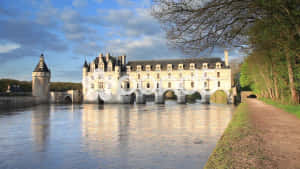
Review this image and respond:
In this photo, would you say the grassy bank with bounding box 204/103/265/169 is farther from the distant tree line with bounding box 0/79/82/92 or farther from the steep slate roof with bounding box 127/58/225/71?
the distant tree line with bounding box 0/79/82/92

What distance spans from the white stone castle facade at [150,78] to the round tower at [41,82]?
12.1 m

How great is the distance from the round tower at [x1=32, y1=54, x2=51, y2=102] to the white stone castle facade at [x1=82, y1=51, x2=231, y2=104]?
12077 millimetres

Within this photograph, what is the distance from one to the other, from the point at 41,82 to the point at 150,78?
31177mm

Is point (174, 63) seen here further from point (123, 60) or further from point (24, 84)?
point (24, 84)

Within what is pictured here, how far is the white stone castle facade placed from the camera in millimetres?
50281

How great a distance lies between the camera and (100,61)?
195ft

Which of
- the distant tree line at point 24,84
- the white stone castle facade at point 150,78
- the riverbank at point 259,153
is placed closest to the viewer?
the riverbank at point 259,153

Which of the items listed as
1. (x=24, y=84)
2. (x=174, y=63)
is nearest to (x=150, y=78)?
(x=174, y=63)

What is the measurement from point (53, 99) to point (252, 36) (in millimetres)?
61362

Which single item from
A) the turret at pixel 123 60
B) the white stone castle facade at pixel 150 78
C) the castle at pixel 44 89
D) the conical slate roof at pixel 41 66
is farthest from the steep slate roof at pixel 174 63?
the conical slate roof at pixel 41 66

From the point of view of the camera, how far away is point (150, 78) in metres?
54.7

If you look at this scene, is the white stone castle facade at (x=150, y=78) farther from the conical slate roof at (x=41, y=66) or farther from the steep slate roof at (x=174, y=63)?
the conical slate roof at (x=41, y=66)

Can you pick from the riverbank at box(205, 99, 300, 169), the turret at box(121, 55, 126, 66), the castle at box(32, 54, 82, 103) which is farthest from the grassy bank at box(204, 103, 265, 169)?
the castle at box(32, 54, 82, 103)

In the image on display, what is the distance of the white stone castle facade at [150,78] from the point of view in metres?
50.3
